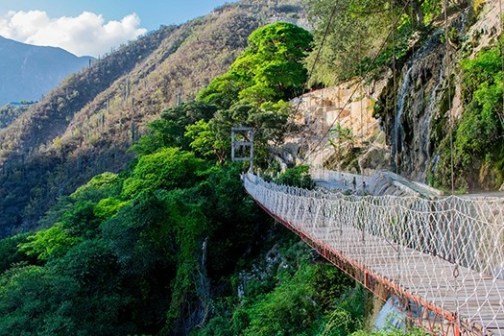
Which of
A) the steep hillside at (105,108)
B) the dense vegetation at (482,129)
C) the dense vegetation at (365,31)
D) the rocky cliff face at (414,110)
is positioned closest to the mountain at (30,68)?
A: the steep hillside at (105,108)

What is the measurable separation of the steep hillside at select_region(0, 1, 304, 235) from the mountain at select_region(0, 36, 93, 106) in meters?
71.1

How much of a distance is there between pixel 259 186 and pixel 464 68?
149 inches

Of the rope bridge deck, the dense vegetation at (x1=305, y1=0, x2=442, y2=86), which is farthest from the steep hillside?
the rope bridge deck

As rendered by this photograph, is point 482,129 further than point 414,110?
No

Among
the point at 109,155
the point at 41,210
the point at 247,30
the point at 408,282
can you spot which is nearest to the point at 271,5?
the point at 247,30

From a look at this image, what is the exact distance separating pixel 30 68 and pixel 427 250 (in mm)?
140876

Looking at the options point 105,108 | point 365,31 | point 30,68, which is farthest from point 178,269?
point 30,68

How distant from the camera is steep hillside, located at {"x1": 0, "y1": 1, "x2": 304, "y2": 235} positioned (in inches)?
1417

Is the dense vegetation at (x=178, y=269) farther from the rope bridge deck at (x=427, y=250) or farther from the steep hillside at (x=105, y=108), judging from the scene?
the steep hillside at (x=105, y=108)

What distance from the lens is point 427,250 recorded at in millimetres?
3686

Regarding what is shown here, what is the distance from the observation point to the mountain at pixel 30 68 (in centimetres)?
12112

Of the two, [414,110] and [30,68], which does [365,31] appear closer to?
[414,110]

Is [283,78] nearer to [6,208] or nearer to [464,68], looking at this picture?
[464,68]

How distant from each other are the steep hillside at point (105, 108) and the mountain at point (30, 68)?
71.1m
